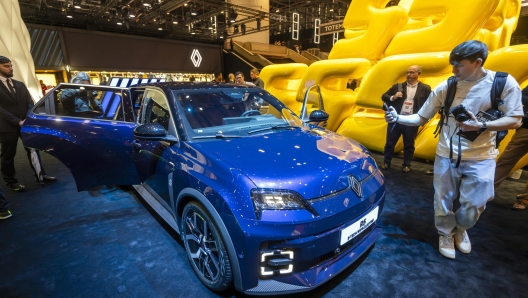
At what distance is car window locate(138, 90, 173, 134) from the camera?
2.27 m

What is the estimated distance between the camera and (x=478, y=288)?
1792 mm

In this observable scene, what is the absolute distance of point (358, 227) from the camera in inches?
66.0

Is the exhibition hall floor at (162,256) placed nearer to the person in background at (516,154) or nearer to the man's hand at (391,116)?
the person in background at (516,154)

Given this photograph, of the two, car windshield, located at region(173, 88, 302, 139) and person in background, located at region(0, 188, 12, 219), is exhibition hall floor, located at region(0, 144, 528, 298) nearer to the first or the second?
person in background, located at region(0, 188, 12, 219)

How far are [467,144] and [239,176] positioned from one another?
1.66 metres

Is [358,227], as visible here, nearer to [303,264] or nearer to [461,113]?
[303,264]

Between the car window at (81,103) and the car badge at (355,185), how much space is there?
2.64 m

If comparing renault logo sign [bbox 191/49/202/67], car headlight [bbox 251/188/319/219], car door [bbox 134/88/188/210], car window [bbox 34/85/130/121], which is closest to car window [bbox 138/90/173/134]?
car door [bbox 134/88/188/210]

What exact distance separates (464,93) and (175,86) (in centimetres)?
234

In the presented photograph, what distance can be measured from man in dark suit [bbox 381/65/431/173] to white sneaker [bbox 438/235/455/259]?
1.77 metres

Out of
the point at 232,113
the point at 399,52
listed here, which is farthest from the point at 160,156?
the point at 399,52

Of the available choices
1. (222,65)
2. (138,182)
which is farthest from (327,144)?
(222,65)

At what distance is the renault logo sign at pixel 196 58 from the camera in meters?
20.0

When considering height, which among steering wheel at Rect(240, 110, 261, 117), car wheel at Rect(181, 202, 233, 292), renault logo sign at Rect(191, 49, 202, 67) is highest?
renault logo sign at Rect(191, 49, 202, 67)
